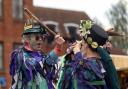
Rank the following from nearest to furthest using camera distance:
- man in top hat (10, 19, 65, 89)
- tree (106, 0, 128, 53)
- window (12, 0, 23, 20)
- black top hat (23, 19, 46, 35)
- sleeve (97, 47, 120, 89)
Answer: sleeve (97, 47, 120, 89) < man in top hat (10, 19, 65, 89) < black top hat (23, 19, 46, 35) < window (12, 0, 23, 20) < tree (106, 0, 128, 53)

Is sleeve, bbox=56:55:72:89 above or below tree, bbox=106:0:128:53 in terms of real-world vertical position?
above

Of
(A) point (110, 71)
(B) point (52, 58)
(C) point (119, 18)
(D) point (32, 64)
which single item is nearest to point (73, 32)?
(C) point (119, 18)

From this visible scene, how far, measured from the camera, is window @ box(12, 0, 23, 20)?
4669cm

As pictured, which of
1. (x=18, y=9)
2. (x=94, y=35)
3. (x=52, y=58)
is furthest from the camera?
(x=18, y=9)

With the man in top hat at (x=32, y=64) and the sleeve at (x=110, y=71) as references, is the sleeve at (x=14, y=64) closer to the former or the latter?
the man in top hat at (x=32, y=64)

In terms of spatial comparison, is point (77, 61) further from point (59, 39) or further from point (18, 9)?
point (18, 9)

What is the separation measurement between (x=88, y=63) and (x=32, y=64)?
2152 mm

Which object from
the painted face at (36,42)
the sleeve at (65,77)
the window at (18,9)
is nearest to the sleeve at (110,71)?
the sleeve at (65,77)

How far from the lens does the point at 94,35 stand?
25.2 ft

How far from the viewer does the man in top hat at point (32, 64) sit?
966cm

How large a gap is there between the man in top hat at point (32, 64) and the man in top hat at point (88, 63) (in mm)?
1870

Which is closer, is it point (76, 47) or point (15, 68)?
point (76, 47)

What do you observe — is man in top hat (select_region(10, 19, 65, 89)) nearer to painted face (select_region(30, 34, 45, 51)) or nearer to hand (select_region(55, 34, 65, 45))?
painted face (select_region(30, 34, 45, 51))

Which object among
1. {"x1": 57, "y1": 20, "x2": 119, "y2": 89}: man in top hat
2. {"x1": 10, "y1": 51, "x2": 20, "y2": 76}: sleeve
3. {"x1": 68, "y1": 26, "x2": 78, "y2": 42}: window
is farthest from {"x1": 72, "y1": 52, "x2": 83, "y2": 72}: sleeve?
{"x1": 68, "y1": 26, "x2": 78, "y2": 42}: window
